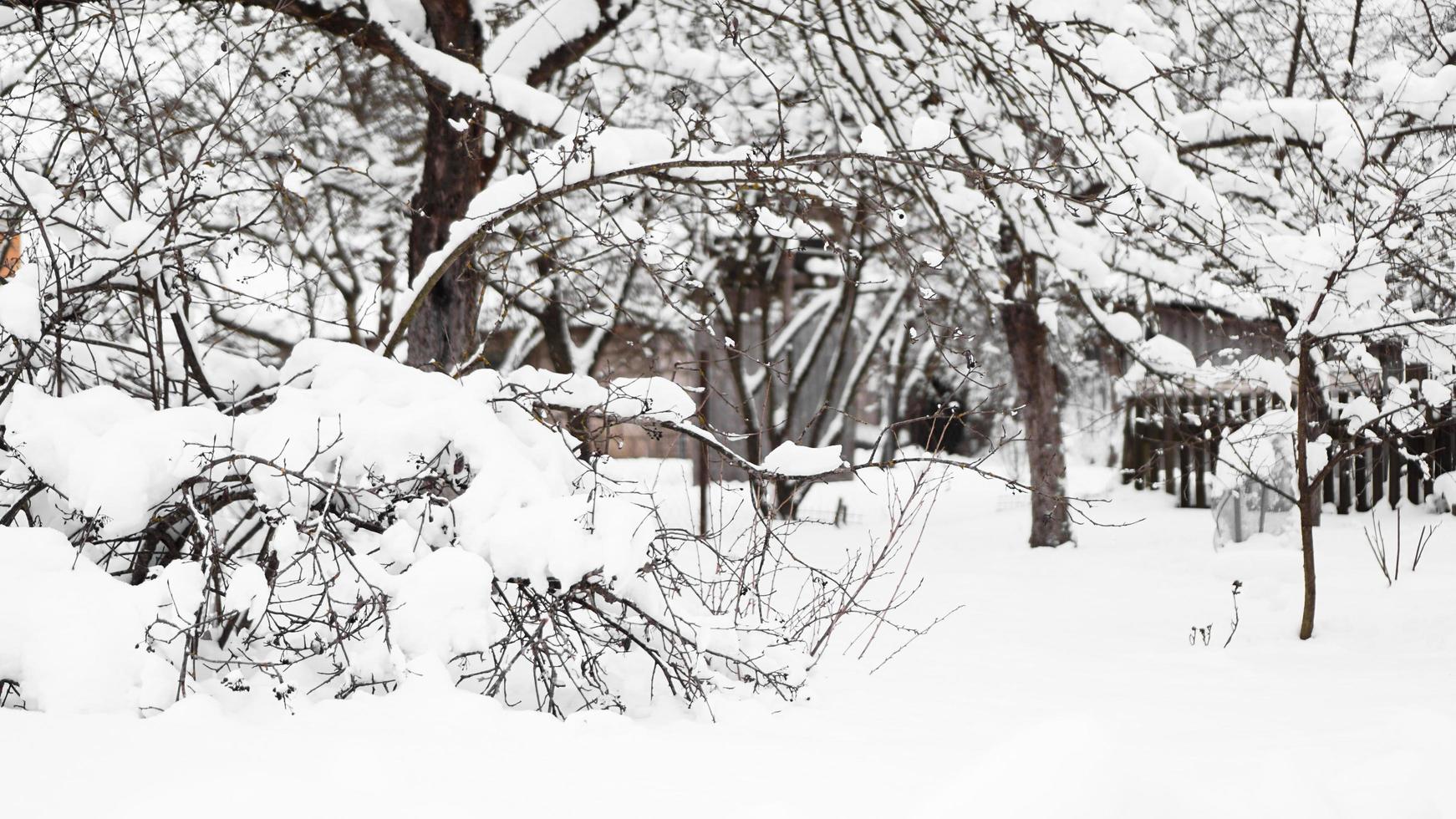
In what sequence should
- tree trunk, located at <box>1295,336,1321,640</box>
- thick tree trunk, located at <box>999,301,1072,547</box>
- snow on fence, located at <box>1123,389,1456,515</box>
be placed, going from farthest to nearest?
thick tree trunk, located at <box>999,301,1072,547</box>, snow on fence, located at <box>1123,389,1456,515</box>, tree trunk, located at <box>1295,336,1321,640</box>

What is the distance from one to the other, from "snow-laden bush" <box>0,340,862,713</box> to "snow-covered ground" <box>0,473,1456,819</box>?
146mm

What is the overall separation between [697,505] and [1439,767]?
10.7m

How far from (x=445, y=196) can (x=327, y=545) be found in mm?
2832

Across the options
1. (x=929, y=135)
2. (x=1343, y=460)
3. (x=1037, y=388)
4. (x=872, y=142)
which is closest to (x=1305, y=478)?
(x=929, y=135)

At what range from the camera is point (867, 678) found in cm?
396

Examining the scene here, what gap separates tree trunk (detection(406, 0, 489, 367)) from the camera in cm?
538

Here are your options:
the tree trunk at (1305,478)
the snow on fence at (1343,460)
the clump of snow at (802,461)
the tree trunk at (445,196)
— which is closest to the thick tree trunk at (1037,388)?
the snow on fence at (1343,460)

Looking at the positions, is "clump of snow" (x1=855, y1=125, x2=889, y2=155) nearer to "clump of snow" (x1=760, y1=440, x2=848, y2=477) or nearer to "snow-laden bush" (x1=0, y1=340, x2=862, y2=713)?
"clump of snow" (x1=760, y1=440, x2=848, y2=477)

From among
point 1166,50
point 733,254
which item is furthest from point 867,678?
point 733,254

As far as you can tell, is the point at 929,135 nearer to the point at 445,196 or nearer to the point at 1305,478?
the point at 1305,478

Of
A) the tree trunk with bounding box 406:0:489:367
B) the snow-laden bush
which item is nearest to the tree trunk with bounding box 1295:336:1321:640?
the snow-laden bush

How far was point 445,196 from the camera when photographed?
18.4ft

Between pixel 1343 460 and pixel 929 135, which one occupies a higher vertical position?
pixel 929 135

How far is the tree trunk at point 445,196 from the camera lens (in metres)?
5.38
